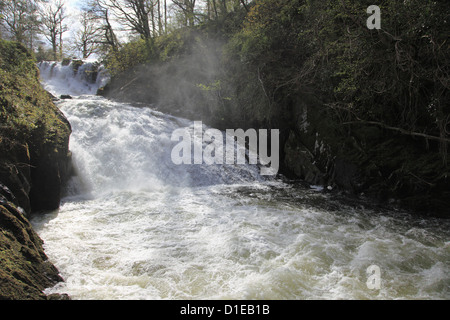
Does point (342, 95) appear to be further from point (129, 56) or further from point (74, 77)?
point (74, 77)

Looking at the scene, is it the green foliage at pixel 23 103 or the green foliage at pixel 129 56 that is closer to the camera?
the green foliage at pixel 23 103

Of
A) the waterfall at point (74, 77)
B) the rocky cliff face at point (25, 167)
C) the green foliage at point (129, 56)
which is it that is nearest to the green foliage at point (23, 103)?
the rocky cliff face at point (25, 167)

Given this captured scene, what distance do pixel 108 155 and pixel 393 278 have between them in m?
7.23

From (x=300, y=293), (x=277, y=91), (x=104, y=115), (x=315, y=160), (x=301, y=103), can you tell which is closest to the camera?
(x=300, y=293)

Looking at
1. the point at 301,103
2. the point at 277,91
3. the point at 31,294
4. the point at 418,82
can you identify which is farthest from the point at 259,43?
the point at 31,294

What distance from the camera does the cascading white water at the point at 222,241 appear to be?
9.95 ft

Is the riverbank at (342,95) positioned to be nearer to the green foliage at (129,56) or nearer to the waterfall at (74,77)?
the green foliage at (129,56)

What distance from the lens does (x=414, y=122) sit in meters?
5.76

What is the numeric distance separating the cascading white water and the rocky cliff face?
1.20 ft

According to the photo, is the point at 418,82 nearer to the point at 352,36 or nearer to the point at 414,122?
the point at 414,122

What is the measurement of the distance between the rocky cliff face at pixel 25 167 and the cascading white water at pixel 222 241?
0.36 m

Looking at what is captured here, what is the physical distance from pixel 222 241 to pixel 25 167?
3.80m

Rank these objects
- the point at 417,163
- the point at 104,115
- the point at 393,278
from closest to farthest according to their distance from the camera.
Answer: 1. the point at 393,278
2. the point at 417,163
3. the point at 104,115

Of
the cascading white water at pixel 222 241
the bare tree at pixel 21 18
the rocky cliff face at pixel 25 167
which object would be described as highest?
the bare tree at pixel 21 18
